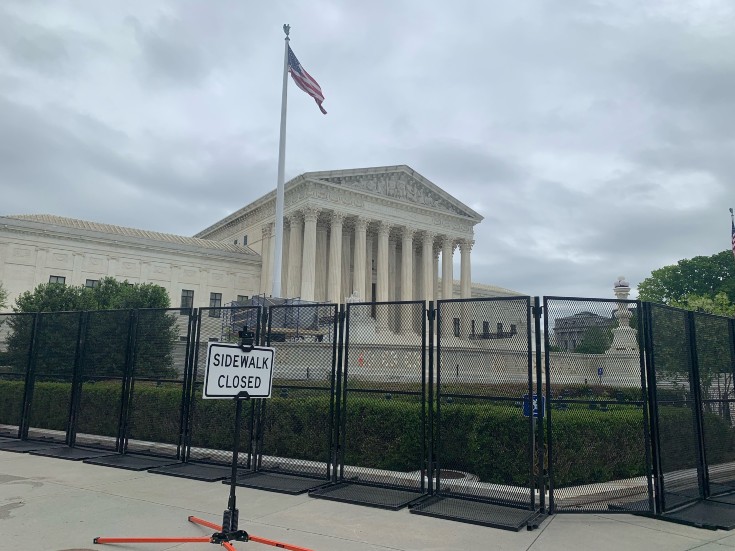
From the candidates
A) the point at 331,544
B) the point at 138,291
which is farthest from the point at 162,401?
the point at 138,291

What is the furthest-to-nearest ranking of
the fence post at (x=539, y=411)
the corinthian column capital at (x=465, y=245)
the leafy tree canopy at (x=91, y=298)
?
1. the corinthian column capital at (x=465, y=245)
2. the leafy tree canopy at (x=91, y=298)
3. the fence post at (x=539, y=411)

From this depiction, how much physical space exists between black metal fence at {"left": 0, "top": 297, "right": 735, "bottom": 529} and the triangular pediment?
42046 mm

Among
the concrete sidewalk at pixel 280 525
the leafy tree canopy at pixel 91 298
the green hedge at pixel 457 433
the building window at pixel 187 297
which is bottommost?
the concrete sidewalk at pixel 280 525

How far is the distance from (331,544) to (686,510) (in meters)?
5.59

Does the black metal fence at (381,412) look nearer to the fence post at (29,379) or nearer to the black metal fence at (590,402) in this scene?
the black metal fence at (590,402)

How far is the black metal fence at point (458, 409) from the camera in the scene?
336 inches

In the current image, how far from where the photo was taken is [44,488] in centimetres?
922

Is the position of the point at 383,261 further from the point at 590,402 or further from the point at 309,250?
the point at 590,402

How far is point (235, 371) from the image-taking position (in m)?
6.37

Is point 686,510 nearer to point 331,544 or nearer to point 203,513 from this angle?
point 331,544

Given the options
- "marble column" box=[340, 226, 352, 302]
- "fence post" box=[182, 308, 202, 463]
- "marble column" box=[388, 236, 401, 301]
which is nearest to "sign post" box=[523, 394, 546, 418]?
"fence post" box=[182, 308, 202, 463]

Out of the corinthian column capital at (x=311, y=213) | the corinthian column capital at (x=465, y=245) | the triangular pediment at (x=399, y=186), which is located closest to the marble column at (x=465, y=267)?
the corinthian column capital at (x=465, y=245)

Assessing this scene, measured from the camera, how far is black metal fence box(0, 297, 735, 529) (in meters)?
8.55

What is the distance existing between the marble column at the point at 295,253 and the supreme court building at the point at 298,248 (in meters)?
0.11
